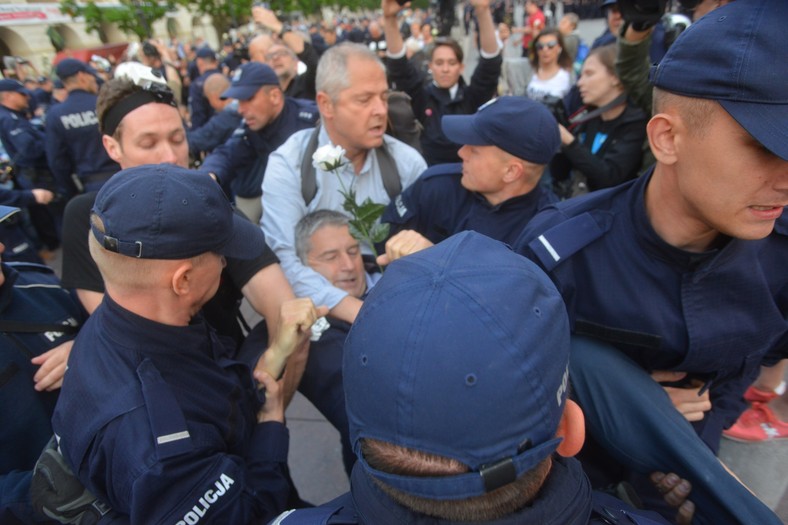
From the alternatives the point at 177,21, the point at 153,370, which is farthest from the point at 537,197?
the point at 177,21

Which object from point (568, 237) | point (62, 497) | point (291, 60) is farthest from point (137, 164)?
point (291, 60)

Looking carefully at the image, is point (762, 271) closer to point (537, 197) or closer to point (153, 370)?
point (537, 197)

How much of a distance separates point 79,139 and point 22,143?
1389 millimetres

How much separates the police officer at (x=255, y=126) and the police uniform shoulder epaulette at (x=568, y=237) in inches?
111

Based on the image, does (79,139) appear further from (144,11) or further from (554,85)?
(144,11)

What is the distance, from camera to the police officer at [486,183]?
6.79 feet

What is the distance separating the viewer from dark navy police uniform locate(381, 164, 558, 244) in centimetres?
222

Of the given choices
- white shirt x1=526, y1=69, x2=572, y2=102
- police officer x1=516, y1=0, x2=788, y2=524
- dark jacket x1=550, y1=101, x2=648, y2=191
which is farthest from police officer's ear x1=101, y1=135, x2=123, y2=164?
white shirt x1=526, y1=69, x2=572, y2=102

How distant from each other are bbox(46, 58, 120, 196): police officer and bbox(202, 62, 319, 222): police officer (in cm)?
178

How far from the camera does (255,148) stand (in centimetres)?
392

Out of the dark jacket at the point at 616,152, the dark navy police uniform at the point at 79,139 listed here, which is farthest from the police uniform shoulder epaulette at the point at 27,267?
the dark navy police uniform at the point at 79,139

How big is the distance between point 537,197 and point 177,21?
44480 mm

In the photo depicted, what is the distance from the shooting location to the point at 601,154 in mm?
3162

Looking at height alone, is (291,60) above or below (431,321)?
below
